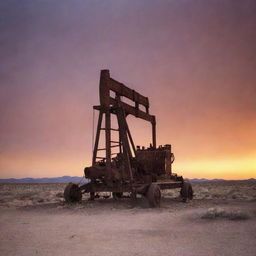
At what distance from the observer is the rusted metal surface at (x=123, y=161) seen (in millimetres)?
16172

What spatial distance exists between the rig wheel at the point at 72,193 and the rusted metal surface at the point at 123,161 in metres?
0.28

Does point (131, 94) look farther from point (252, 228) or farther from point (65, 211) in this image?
point (252, 228)

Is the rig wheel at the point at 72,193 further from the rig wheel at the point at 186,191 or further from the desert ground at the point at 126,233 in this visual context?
the rig wheel at the point at 186,191

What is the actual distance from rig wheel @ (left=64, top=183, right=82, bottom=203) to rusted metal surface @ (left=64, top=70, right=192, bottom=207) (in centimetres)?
28

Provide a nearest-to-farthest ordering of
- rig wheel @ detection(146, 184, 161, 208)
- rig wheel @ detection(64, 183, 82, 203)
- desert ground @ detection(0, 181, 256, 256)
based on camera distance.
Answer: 1. desert ground @ detection(0, 181, 256, 256)
2. rig wheel @ detection(146, 184, 161, 208)
3. rig wheel @ detection(64, 183, 82, 203)

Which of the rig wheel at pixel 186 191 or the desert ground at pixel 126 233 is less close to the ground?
the rig wheel at pixel 186 191

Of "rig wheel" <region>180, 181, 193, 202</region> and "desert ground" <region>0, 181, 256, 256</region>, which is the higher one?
"rig wheel" <region>180, 181, 193, 202</region>

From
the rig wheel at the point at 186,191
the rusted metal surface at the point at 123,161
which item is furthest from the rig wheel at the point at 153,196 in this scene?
the rig wheel at the point at 186,191

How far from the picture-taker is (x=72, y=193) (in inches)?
665

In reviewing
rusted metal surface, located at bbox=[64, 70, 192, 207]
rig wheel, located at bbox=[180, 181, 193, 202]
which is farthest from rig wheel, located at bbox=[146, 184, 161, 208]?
rig wheel, located at bbox=[180, 181, 193, 202]

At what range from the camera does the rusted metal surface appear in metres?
16.2

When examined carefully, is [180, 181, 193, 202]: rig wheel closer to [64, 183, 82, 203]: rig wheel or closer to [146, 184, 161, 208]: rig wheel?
[146, 184, 161, 208]: rig wheel

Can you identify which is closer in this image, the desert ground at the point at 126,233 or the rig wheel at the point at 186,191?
the desert ground at the point at 126,233

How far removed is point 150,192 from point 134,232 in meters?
6.10
